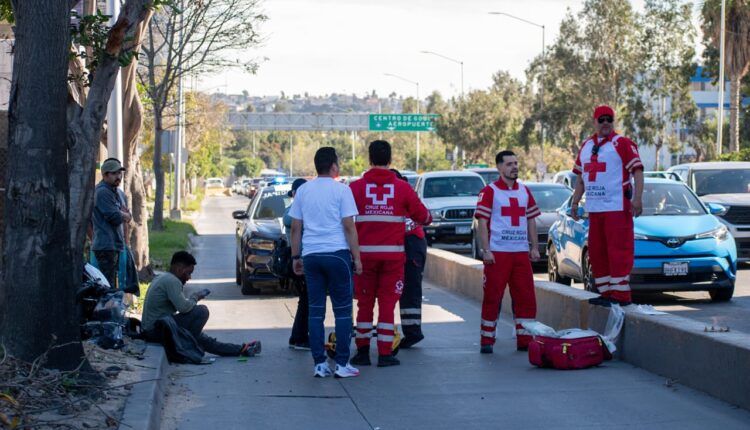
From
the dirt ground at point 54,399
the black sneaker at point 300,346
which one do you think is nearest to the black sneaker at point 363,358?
the black sneaker at point 300,346

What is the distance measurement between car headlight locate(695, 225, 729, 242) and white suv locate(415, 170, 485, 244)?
1132cm

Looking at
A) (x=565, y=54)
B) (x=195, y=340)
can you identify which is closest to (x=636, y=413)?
(x=195, y=340)

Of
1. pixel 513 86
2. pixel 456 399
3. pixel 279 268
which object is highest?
pixel 513 86

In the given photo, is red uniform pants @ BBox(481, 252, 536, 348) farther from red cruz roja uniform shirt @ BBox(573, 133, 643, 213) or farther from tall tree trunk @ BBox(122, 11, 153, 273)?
tall tree trunk @ BBox(122, 11, 153, 273)

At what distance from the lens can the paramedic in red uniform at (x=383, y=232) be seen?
1069cm

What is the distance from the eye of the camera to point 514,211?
11508 mm

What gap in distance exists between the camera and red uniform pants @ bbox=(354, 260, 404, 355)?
421 inches

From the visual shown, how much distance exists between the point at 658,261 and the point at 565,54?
1832 inches

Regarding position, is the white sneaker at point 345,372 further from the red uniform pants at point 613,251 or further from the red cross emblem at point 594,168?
the red cross emblem at point 594,168

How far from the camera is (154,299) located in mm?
11062

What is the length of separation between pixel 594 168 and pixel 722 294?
5370 mm

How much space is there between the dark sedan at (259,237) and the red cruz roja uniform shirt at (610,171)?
6586 millimetres

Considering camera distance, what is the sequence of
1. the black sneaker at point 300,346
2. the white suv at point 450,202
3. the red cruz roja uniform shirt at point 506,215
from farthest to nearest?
the white suv at point 450,202 → the black sneaker at point 300,346 → the red cruz roja uniform shirt at point 506,215

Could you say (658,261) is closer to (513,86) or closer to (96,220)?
(96,220)
